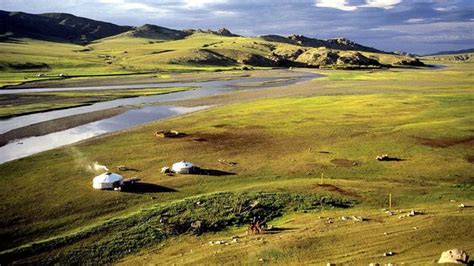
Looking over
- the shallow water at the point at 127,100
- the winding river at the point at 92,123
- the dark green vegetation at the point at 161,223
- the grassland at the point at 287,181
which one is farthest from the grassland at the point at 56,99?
the dark green vegetation at the point at 161,223

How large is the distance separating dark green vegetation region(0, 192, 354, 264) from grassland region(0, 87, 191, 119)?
66.2 m

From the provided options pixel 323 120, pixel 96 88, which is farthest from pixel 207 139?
pixel 96 88

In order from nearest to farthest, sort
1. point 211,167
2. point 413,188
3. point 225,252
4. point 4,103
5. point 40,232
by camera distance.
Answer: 1. point 225,252
2. point 40,232
3. point 413,188
4. point 211,167
5. point 4,103

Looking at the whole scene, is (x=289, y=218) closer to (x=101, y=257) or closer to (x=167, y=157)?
(x=101, y=257)

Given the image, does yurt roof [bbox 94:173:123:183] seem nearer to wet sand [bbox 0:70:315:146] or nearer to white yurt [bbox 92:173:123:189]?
white yurt [bbox 92:173:123:189]

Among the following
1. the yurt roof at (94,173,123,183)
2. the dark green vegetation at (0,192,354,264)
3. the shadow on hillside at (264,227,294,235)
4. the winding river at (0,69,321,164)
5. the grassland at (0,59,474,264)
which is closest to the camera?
the grassland at (0,59,474,264)

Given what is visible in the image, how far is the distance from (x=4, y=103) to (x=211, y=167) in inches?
2964

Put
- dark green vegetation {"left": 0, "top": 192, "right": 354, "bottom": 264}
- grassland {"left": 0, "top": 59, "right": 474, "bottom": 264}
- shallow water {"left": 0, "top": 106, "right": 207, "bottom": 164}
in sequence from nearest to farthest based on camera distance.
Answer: grassland {"left": 0, "top": 59, "right": 474, "bottom": 264} → dark green vegetation {"left": 0, "top": 192, "right": 354, "bottom": 264} → shallow water {"left": 0, "top": 106, "right": 207, "bottom": 164}

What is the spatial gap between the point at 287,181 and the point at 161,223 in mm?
16581

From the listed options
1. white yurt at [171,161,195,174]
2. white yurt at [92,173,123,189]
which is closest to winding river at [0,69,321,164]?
white yurt at [92,173,123,189]

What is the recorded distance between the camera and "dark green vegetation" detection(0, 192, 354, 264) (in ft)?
116

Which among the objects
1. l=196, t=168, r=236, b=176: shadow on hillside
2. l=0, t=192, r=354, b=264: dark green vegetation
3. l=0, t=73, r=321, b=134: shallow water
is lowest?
l=0, t=192, r=354, b=264: dark green vegetation

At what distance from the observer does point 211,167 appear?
5766 cm

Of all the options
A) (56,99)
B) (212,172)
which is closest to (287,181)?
(212,172)
